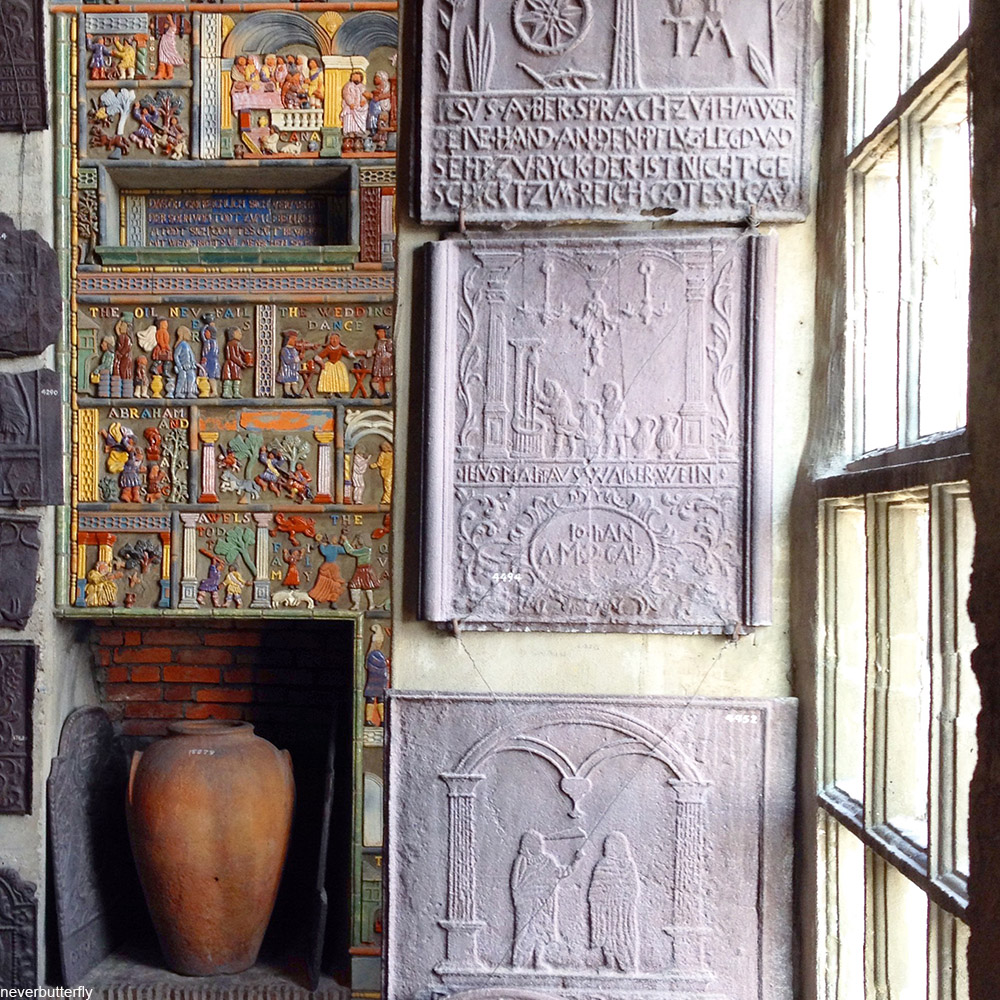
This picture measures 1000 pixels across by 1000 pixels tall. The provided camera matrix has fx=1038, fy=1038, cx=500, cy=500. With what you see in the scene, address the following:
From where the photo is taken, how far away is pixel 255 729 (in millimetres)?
4555

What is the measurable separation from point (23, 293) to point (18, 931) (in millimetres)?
2338

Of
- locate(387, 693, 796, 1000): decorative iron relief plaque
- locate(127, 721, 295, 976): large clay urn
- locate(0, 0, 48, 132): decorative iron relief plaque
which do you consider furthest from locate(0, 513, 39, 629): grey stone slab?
locate(387, 693, 796, 1000): decorative iron relief plaque

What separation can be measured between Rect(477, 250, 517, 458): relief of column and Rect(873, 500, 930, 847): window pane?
708mm

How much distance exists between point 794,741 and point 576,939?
1.74 feet

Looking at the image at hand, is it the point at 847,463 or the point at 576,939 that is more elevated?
the point at 847,463

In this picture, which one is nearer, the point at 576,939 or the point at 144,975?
the point at 576,939

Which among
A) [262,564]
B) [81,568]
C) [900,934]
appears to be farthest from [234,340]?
[900,934]

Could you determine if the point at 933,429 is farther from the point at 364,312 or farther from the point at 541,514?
the point at 364,312

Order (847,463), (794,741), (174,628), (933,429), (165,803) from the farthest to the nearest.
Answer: (174,628) < (165,803) < (794,741) < (847,463) < (933,429)

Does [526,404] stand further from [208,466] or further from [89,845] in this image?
[89,845]

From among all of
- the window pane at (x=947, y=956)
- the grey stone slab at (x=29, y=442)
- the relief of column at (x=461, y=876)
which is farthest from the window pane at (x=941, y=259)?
the grey stone slab at (x=29, y=442)

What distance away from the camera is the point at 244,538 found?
404 cm

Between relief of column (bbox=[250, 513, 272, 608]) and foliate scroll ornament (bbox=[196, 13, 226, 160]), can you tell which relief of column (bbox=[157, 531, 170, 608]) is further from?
foliate scroll ornament (bbox=[196, 13, 226, 160])

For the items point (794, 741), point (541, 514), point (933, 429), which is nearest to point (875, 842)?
point (794, 741)
